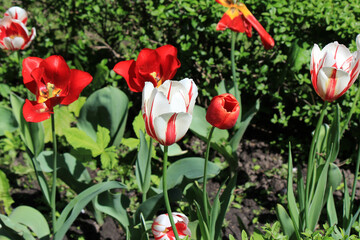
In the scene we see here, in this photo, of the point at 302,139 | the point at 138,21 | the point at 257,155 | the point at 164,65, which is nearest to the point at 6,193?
the point at 164,65

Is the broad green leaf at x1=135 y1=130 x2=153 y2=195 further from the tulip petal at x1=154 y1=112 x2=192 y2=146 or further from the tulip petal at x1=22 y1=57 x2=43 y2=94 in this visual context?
the tulip petal at x1=154 y1=112 x2=192 y2=146

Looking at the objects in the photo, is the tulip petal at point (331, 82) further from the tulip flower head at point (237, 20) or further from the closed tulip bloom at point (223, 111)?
the tulip flower head at point (237, 20)

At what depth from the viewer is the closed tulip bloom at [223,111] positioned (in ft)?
3.52

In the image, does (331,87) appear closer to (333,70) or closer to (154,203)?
(333,70)

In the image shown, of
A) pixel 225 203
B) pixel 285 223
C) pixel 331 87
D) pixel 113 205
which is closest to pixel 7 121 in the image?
pixel 113 205

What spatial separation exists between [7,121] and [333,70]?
1.97 meters

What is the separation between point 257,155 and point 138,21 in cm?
124

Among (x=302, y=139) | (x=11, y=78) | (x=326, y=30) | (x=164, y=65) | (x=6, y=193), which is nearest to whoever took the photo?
(x=164, y=65)

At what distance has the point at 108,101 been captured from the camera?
2152 millimetres

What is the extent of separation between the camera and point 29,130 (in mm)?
1856

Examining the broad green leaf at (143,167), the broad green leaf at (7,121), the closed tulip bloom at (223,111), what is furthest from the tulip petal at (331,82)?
the broad green leaf at (7,121)

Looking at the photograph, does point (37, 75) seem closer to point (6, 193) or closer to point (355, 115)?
point (6, 193)

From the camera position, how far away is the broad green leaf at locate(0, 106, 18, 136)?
2.39 metres

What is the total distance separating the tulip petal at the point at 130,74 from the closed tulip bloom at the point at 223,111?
0.39 m
